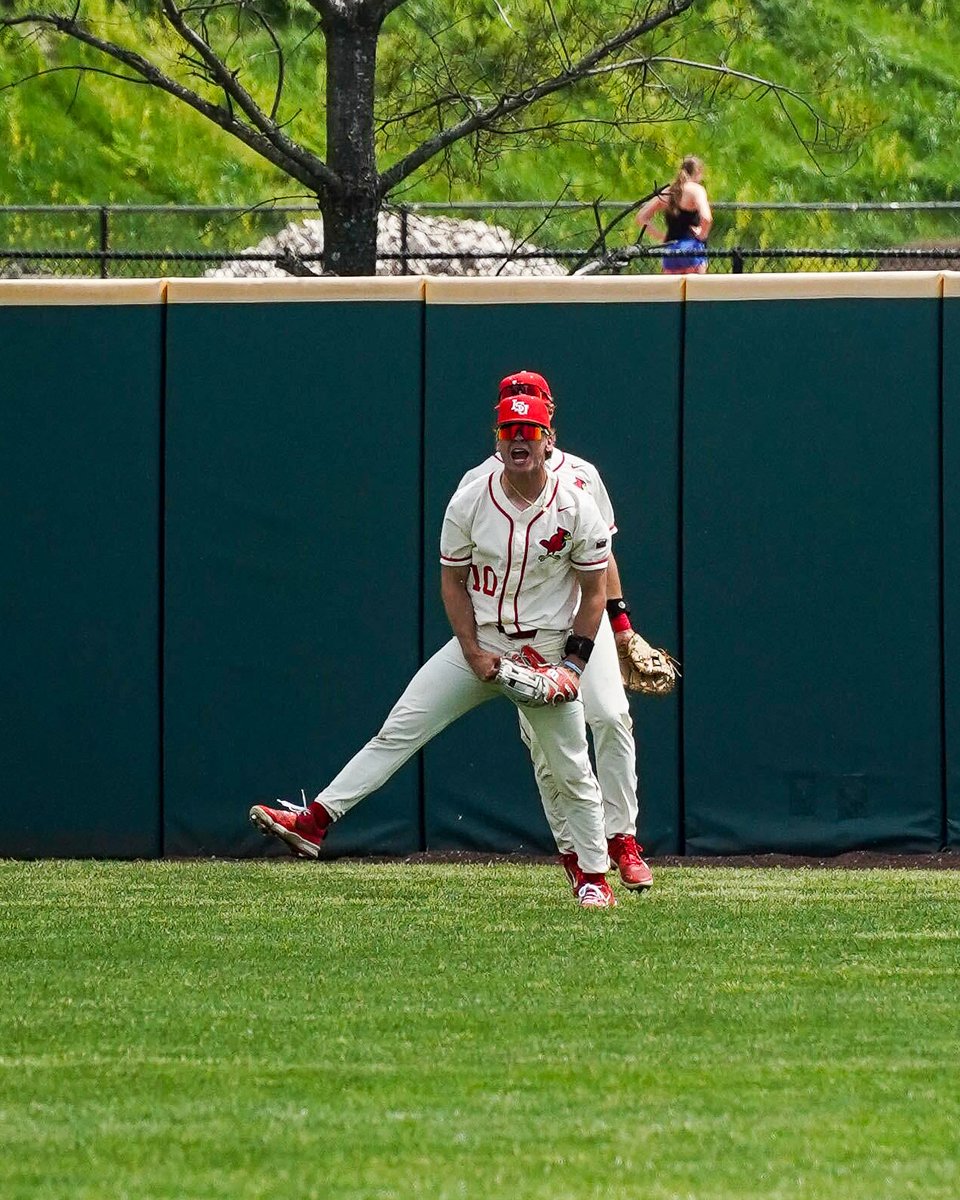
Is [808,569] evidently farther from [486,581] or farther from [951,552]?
[486,581]

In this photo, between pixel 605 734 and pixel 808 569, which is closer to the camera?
pixel 605 734

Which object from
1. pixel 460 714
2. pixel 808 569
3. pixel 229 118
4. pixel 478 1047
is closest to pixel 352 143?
pixel 229 118

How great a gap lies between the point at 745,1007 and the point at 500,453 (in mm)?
2664

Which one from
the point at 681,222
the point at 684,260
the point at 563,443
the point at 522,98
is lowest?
the point at 563,443

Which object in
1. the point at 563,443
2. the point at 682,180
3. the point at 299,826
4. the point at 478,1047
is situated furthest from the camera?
the point at 682,180

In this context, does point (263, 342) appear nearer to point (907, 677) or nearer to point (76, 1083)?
point (907, 677)

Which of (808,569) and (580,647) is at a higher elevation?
(808,569)

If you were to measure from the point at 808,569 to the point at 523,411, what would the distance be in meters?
3.35

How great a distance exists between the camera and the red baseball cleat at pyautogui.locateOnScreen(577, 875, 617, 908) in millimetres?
8000

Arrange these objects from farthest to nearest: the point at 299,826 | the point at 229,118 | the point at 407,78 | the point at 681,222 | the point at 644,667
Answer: the point at 407,78 → the point at 681,222 → the point at 229,118 → the point at 644,667 → the point at 299,826

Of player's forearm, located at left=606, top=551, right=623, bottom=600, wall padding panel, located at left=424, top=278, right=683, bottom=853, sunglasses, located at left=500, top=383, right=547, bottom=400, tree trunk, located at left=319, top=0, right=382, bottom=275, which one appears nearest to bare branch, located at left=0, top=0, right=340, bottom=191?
tree trunk, located at left=319, top=0, right=382, bottom=275

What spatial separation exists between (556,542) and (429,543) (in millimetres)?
2860

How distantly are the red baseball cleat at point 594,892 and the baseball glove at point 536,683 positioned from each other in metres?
0.72

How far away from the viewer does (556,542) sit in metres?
7.84
